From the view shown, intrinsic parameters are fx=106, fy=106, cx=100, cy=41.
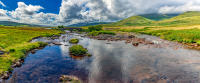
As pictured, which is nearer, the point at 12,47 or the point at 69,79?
the point at 69,79

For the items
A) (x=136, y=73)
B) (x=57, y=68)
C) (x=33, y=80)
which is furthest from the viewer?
(x=57, y=68)

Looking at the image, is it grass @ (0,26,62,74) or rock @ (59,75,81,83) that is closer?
rock @ (59,75,81,83)

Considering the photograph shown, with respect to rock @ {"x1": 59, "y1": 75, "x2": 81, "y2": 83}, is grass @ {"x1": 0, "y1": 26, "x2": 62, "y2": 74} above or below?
above

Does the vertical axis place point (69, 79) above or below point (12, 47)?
below

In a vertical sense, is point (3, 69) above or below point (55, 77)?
above

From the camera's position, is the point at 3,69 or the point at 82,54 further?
the point at 82,54

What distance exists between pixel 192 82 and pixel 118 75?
521 inches

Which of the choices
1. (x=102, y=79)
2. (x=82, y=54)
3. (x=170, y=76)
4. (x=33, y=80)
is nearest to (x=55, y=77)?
(x=33, y=80)

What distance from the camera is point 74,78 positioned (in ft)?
65.0

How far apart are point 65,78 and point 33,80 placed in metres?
5.67

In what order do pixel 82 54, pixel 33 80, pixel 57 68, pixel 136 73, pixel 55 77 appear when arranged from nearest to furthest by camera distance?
pixel 33 80
pixel 55 77
pixel 136 73
pixel 57 68
pixel 82 54

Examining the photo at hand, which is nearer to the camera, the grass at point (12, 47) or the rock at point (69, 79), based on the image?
the rock at point (69, 79)

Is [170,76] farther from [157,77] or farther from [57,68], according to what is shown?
[57,68]

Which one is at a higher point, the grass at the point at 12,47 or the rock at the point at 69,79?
the grass at the point at 12,47
